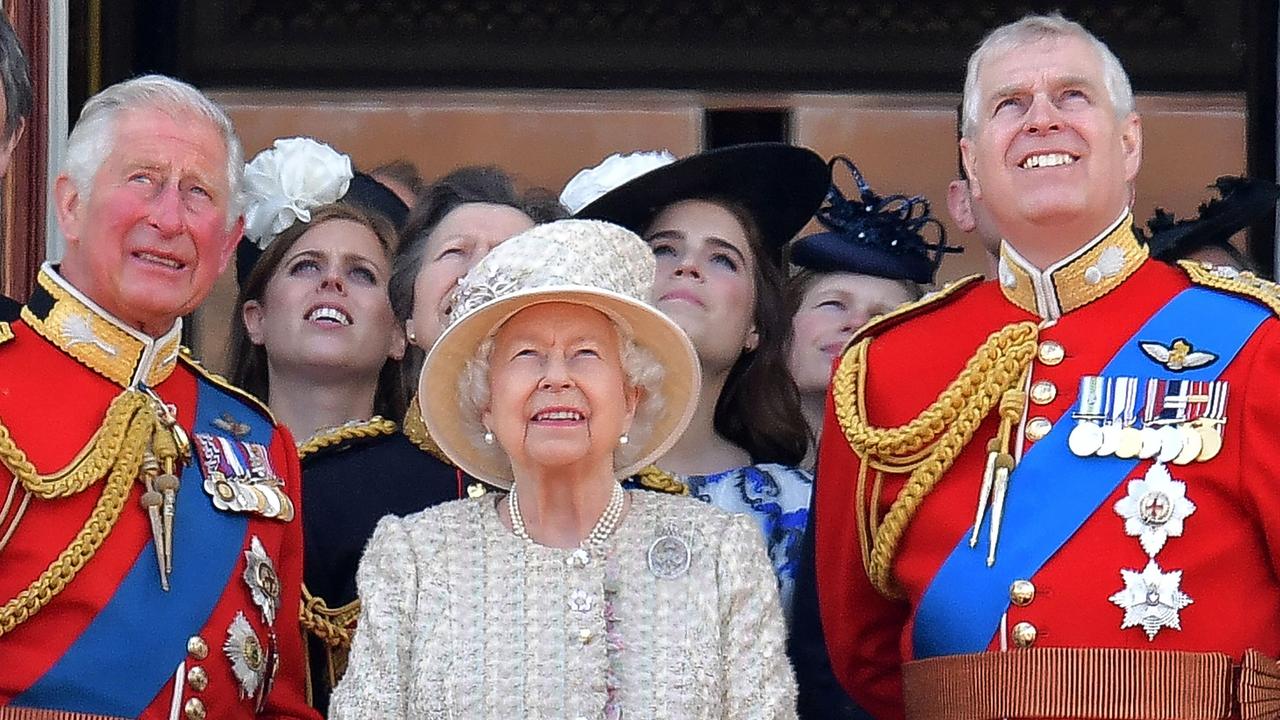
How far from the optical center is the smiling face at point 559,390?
3379 millimetres

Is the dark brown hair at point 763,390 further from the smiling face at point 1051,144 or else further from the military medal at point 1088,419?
the military medal at point 1088,419

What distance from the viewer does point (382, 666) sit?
10.8 feet

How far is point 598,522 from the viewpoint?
3.44 m

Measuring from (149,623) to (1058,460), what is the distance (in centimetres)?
126

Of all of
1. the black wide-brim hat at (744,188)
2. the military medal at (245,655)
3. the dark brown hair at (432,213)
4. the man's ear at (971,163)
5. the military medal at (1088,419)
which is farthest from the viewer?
the black wide-brim hat at (744,188)

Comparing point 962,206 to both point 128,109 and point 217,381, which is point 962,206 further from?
point 128,109

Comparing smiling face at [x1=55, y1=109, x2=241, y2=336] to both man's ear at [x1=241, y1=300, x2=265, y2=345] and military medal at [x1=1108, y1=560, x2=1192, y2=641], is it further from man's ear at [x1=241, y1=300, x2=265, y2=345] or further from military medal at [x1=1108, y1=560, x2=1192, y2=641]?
military medal at [x1=1108, y1=560, x2=1192, y2=641]

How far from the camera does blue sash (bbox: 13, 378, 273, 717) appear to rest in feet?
11.4

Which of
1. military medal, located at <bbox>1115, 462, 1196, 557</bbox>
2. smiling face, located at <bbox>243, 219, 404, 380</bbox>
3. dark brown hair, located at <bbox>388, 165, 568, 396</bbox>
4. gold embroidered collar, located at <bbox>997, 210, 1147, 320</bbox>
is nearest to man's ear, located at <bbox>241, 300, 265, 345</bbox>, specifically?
smiling face, located at <bbox>243, 219, 404, 380</bbox>

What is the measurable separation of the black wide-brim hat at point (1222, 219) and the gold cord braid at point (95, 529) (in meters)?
1.83

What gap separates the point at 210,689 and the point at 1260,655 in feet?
4.65

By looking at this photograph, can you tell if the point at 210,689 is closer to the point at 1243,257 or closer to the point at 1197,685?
the point at 1197,685

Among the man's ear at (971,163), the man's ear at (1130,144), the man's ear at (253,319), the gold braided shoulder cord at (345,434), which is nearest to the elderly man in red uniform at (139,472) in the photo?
the gold braided shoulder cord at (345,434)

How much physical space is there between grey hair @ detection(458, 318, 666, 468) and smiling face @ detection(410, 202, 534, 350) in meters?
0.60
